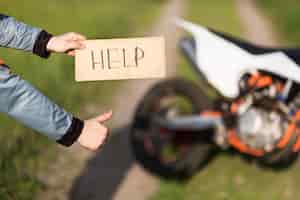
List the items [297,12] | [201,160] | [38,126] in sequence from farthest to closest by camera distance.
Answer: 1. [297,12]
2. [201,160]
3. [38,126]

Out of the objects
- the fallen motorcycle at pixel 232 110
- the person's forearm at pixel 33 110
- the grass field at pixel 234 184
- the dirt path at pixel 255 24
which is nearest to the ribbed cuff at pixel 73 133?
the person's forearm at pixel 33 110

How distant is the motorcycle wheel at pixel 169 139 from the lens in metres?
4.77

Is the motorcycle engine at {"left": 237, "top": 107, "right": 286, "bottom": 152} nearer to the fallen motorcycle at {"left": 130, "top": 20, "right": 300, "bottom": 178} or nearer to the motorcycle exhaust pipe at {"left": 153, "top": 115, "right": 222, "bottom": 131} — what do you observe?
the fallen motorcycle at {"left": 130, "top": 20, "right": 300, "bottom": 178}

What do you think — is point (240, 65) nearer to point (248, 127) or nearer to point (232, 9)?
point (248, 127)

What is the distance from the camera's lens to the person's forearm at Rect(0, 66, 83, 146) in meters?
2.56

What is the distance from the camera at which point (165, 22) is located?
12.4m

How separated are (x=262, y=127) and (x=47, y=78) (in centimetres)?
239

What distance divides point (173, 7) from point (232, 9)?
131 centimetres

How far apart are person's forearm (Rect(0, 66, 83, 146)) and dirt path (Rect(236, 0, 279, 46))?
24.9ft

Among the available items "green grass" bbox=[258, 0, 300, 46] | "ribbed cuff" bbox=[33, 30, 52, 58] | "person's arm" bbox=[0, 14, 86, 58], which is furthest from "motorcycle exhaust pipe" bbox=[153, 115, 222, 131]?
"green grass" bbox=[258, 0, 300, 46]

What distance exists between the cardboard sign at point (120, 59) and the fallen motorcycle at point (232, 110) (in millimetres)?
1244

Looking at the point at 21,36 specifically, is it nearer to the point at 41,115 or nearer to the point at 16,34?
the point at 16,34

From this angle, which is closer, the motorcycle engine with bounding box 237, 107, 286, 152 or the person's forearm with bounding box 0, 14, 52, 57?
the person's forearm with bounding box 0, 14, 52, 57

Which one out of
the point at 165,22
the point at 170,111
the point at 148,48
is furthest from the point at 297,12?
the point at 148,48
